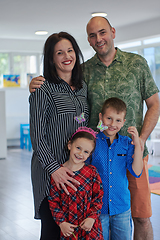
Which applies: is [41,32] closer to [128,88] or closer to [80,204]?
[128,88]

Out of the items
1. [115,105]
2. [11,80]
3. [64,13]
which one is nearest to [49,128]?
[115,105]

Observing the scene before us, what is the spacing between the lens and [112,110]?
1.82 m

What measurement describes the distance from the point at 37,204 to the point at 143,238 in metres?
0.82

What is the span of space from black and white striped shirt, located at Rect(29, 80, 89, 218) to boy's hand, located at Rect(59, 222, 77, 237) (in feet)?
0.57

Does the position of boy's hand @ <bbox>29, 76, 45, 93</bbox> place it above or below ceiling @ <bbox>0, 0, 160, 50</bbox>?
below

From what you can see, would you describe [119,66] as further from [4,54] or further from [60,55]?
[4,54]

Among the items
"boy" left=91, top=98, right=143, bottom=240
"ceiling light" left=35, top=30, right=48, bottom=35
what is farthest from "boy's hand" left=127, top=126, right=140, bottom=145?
"ceiling light" left=35, top=30, right=48, bottom=35

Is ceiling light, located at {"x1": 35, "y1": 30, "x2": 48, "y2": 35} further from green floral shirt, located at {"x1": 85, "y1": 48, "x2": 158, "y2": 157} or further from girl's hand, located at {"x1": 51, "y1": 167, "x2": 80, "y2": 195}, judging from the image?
girl's hand, located at {"x1": 51, "y1": 167, "x2": 80, "y2": 195}

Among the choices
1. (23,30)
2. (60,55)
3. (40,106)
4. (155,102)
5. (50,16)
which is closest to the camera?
(40,106)

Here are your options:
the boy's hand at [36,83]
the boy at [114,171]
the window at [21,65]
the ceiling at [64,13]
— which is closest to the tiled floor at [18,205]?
A: the boy at [114,171]

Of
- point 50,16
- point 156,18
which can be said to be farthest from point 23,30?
point 156,18

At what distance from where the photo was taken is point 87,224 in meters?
1.68

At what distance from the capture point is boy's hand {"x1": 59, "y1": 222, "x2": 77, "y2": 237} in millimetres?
1658

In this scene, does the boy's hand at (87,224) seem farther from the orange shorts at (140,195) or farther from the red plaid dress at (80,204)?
the orange shorts at (140,195)
